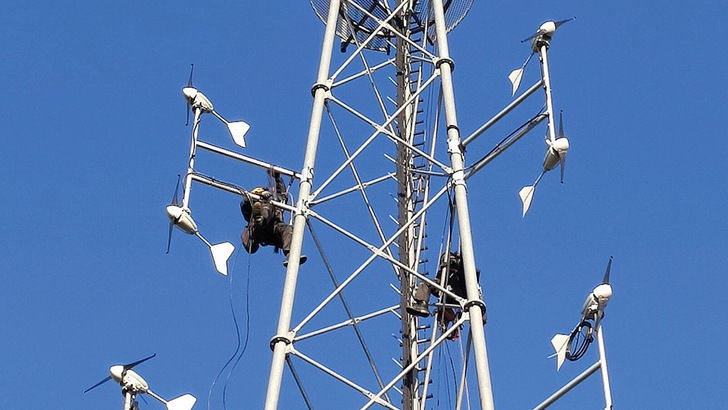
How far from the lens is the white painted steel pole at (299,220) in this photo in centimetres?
1354

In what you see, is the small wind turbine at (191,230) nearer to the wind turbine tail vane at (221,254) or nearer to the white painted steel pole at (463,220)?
the wind turbine tail vane at (221,254)

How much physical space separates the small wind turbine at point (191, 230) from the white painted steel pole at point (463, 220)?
2592 millimetres

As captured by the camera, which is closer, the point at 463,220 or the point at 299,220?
the point at 463,220

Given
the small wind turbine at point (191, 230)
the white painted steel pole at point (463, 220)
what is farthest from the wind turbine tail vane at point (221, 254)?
the white painted steel pole at point (463, 220)

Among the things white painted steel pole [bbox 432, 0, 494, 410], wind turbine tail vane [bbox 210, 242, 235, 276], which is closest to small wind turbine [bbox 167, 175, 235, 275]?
wind turbine tail vane [bbox 210, 242, 235, 276]

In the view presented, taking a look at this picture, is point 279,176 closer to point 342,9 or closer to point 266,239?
point 266,239

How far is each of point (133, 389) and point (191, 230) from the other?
1.83 meters

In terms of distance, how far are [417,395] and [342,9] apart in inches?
224

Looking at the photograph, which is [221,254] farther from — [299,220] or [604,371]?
[604,371]

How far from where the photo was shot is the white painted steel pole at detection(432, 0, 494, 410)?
13.3m

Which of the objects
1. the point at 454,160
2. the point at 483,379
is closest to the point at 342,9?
the point at 454,160

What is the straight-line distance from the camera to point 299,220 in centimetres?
1480

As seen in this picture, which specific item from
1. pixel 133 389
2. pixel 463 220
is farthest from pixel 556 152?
→ pixel 133 389

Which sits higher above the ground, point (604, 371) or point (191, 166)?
point (191, 166)
